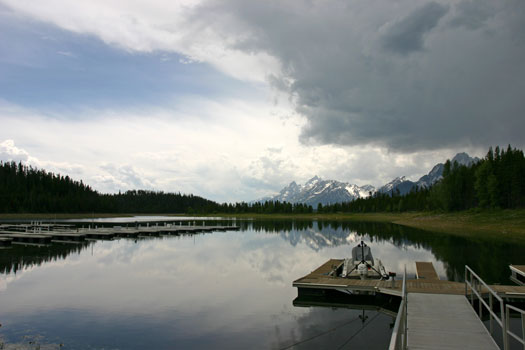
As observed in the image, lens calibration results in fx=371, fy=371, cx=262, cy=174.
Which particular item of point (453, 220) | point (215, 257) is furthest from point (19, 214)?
point (453, 220)

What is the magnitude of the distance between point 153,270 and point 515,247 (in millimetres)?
45505

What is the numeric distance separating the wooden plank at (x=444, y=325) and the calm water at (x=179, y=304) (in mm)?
1863

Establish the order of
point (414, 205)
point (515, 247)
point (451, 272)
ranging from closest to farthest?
point (451, 272)
point (515, 247)
point (414, 205)

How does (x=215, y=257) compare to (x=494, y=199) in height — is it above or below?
below

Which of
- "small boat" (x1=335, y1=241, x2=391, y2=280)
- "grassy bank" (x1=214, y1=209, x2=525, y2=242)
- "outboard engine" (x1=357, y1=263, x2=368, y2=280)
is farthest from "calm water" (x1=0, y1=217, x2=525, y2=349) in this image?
"grassy bank" (x1=214, y1=209, x2=525, y2=242)

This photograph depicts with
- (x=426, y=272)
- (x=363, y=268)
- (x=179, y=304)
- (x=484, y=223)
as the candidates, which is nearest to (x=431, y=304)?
(x=363, y=268)

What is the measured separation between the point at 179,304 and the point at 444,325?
13.6 m

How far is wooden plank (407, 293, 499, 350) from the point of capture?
467 inches

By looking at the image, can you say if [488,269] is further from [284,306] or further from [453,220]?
[453,220]

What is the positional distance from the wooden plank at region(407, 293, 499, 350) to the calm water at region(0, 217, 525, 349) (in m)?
1.86

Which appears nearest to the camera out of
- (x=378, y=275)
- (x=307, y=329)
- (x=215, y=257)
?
(x=307, y=329)

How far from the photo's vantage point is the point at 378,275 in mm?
26062

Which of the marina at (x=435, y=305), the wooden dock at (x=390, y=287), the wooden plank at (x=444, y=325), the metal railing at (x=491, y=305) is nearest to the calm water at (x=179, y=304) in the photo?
the wooden dock at (x=390, y=287)

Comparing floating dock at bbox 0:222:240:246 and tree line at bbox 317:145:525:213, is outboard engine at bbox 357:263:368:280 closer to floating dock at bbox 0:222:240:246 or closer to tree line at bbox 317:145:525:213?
floating dock at bbox 0:222:240:246
